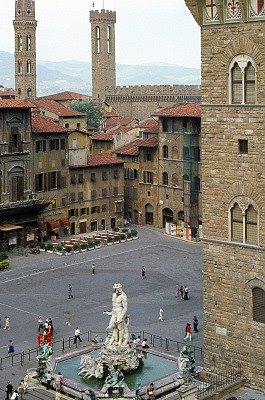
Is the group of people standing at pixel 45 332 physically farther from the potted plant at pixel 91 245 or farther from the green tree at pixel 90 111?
the green tree at pixel 90 111

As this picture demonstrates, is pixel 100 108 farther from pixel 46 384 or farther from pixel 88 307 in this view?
pixel 46 384

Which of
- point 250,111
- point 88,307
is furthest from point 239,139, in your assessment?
point 88,307

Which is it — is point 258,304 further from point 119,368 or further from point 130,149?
point 130,149

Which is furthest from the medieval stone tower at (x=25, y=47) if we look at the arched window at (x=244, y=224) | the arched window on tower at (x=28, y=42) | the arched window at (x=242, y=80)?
the arched window at (x=244, y=224)

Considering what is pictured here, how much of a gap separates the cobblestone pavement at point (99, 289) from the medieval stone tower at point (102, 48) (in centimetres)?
7117

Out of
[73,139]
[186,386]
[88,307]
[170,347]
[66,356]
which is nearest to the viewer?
[186,386]

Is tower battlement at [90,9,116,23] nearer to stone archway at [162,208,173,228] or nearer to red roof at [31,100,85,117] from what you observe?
red roof at [31,100,85,117]

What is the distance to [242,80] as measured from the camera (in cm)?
2881

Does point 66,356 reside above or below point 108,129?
below

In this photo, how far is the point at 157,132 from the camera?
245 ft

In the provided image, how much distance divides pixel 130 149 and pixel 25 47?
165 feet

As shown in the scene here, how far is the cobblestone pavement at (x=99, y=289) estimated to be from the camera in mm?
41312

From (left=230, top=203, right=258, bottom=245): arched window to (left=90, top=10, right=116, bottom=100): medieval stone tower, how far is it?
105 meters

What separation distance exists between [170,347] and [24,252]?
2680 centimetres
